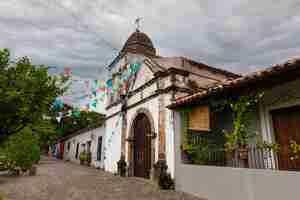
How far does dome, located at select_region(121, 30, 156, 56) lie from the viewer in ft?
42.8

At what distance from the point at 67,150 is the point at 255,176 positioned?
23.3 metres

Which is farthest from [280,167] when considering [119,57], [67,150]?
[67,150]

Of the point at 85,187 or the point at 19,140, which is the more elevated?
the point at 19,140

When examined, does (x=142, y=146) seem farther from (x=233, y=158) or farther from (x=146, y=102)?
(x=233, y=158)

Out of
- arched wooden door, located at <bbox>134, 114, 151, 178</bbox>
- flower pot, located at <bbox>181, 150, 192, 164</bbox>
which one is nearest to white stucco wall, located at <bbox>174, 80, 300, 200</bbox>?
flower pot, located at <bbox>181, 150, 192, 164</bbox>

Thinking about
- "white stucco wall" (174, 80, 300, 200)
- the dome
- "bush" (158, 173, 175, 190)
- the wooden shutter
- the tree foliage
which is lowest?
"bush" (158, 173, 175, 190)

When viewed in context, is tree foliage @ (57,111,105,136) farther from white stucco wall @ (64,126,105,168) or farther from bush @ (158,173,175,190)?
bush @ (158,173,175,190)

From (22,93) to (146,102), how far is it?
4.66m

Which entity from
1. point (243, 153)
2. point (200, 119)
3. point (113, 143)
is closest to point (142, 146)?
point (113, 143)

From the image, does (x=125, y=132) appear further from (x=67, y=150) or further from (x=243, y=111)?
(x=67, y=150)

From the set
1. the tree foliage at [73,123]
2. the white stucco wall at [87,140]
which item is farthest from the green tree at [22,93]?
the tree foliage at [73,123]

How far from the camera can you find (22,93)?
18.2 feet

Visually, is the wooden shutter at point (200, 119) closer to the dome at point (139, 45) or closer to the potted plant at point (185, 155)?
the potted plant at point (185, 155)

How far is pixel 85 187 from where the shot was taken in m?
6.83
